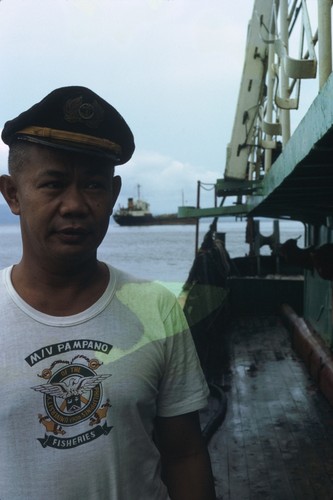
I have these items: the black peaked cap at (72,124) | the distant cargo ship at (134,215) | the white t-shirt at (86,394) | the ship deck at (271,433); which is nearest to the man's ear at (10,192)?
the black peaked cap at (72,124)

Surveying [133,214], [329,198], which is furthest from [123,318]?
[133,214]

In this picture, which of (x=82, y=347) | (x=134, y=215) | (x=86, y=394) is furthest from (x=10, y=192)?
(x=134, y=215)

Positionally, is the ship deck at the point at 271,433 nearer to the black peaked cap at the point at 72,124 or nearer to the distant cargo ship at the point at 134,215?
the black peaked cap at the point at 72,124

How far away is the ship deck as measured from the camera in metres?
4.52

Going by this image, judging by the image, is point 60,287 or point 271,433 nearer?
point 60,287

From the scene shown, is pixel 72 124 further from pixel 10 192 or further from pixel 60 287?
pixel 60 287

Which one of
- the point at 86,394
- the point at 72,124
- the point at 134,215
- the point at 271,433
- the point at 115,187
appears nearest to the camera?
the point at 86,394

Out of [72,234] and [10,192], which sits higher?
[10,192]

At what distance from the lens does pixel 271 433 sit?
5621 mm

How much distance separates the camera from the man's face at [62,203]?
5.17 ft

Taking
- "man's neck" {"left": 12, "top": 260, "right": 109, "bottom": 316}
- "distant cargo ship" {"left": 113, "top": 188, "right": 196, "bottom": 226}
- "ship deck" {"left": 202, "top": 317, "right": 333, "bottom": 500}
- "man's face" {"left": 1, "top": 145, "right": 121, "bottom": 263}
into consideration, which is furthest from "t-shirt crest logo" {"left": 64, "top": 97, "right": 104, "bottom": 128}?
"distant cargo ship" {"left": 113, "top": 188, "right": 196, "bottom": 226}

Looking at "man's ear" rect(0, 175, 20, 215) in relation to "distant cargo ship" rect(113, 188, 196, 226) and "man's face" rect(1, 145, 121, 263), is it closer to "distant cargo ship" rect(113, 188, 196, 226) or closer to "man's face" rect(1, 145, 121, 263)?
"man's face" rect(1, 145, 121, 263)

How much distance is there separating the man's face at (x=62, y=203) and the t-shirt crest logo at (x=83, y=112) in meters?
0.10

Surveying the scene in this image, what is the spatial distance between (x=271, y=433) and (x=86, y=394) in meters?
4.52
